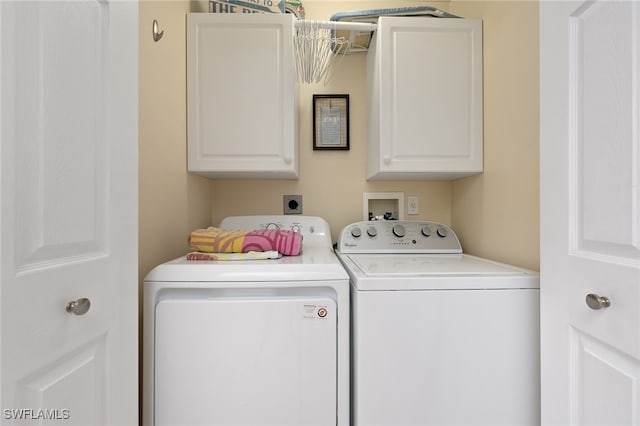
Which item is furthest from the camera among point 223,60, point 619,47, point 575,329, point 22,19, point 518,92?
point 223,60

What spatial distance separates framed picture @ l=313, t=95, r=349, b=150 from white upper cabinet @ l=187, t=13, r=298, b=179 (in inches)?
16.0

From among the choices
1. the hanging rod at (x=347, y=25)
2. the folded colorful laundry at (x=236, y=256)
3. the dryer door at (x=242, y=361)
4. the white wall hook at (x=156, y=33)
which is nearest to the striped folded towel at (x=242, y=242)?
the folded colorful laundry at (x=236, y=256)

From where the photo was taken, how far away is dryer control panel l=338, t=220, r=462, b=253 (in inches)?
67.1

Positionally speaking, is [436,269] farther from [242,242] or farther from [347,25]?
[347,25]

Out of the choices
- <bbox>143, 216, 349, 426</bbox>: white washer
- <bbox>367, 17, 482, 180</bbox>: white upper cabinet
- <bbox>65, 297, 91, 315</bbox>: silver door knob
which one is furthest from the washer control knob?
<bbox>65, 297, 91, 315</bbox>: silver door knob

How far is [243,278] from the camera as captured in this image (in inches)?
41.0

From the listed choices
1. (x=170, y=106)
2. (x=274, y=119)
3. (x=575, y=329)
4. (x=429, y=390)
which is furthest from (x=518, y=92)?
(x=170, y=106)

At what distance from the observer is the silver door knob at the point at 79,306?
64cm

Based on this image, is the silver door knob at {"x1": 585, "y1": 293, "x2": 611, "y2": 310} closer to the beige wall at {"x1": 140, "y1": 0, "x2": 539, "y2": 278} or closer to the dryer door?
the beige wall at {"x1": 140, "y1": 0, "x2": 539, "y2": 278}

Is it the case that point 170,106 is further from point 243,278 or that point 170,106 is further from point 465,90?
point 465,90

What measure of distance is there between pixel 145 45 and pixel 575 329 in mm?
1627

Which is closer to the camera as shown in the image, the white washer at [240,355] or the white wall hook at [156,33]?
the white washer at [240,355]

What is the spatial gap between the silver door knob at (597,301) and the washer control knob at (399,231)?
3.41 ft

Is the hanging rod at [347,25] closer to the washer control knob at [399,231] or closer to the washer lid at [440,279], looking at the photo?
the washer control knob at [399,231]
